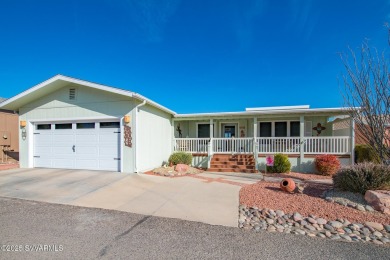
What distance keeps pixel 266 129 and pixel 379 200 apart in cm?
914

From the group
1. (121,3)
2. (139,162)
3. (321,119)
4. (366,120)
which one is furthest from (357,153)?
(121,3)

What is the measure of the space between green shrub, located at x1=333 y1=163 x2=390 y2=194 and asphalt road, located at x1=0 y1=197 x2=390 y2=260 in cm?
267

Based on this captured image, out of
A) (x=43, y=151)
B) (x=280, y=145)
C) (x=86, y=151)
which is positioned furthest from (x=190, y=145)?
(x=43, y=151)

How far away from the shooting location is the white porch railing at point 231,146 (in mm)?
11648

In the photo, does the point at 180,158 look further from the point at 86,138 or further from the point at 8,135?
the point at 8,135

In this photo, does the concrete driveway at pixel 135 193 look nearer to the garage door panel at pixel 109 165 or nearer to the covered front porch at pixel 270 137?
the garage door panel at pixel 109 165

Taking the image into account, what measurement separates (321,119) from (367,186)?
28.3ft

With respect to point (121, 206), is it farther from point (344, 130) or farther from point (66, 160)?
point (344, 130)

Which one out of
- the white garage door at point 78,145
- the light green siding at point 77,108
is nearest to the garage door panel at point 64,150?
the white garage door at point 78,145

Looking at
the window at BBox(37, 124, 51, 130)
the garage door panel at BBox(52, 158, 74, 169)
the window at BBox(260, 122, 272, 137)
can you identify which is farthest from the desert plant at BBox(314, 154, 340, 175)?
the window at BBox(37, 124, 51, 130)

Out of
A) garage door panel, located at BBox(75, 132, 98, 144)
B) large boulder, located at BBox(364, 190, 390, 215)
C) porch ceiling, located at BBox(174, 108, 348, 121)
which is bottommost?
large boulder, located at BBox(364, 190, 390, 215)

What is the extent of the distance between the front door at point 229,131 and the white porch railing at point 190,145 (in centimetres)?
254

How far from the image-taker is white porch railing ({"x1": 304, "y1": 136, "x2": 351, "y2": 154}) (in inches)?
400

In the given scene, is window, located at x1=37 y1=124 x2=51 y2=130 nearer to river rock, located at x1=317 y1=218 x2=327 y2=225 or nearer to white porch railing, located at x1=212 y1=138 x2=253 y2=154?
white porch railing, located at x1=212 y1=138 x2=253 y2=154
